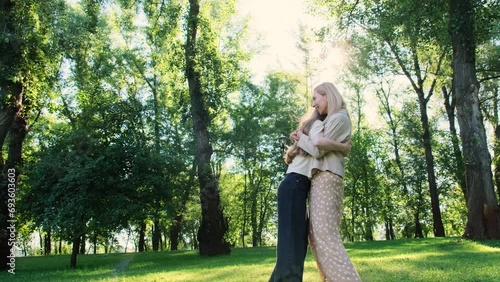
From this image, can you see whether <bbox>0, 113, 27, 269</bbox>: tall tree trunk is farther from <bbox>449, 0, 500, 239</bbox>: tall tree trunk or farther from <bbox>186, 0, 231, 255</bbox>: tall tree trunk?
<bbox>449, 0, 500, 239</bbox>: tall tree trunk

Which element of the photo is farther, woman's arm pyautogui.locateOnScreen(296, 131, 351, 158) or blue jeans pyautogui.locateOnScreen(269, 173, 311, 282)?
woman's arm pyautogui.locateOnScreen(296, 131, 351, 158)

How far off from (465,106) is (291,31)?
2267 cm

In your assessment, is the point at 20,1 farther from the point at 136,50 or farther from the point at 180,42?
the point at 136,50

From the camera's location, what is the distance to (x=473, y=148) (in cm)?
1586

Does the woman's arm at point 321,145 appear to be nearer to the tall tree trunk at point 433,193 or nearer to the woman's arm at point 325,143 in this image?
the woman's arm at point 325,143

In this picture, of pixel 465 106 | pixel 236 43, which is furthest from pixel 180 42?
pixel 236 43

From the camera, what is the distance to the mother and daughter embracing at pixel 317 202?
14.5 ft

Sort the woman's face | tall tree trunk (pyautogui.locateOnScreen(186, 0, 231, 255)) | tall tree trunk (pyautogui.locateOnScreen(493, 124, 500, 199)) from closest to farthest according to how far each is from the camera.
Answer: the woman's face
tall tree trunk (pyautogui.locateOnScreen(186, 0, 231, 255))
tall tree trunk (pyautogui.locateOnScreen(493, 124, 500, 199))

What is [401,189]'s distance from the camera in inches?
1452

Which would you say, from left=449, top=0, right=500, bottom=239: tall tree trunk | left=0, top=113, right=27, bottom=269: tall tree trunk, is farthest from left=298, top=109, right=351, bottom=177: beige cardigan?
left=0, top=113, right=27, bottom=269: tall tree trunk

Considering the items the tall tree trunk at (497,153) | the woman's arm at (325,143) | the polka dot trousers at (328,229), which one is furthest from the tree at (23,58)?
the tall tree trunk at (497,153)

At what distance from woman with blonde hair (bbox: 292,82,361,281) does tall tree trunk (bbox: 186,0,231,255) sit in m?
13.2

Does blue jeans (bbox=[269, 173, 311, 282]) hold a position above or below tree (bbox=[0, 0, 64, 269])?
below

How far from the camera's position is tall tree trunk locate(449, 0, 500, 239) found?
50.6 ft
